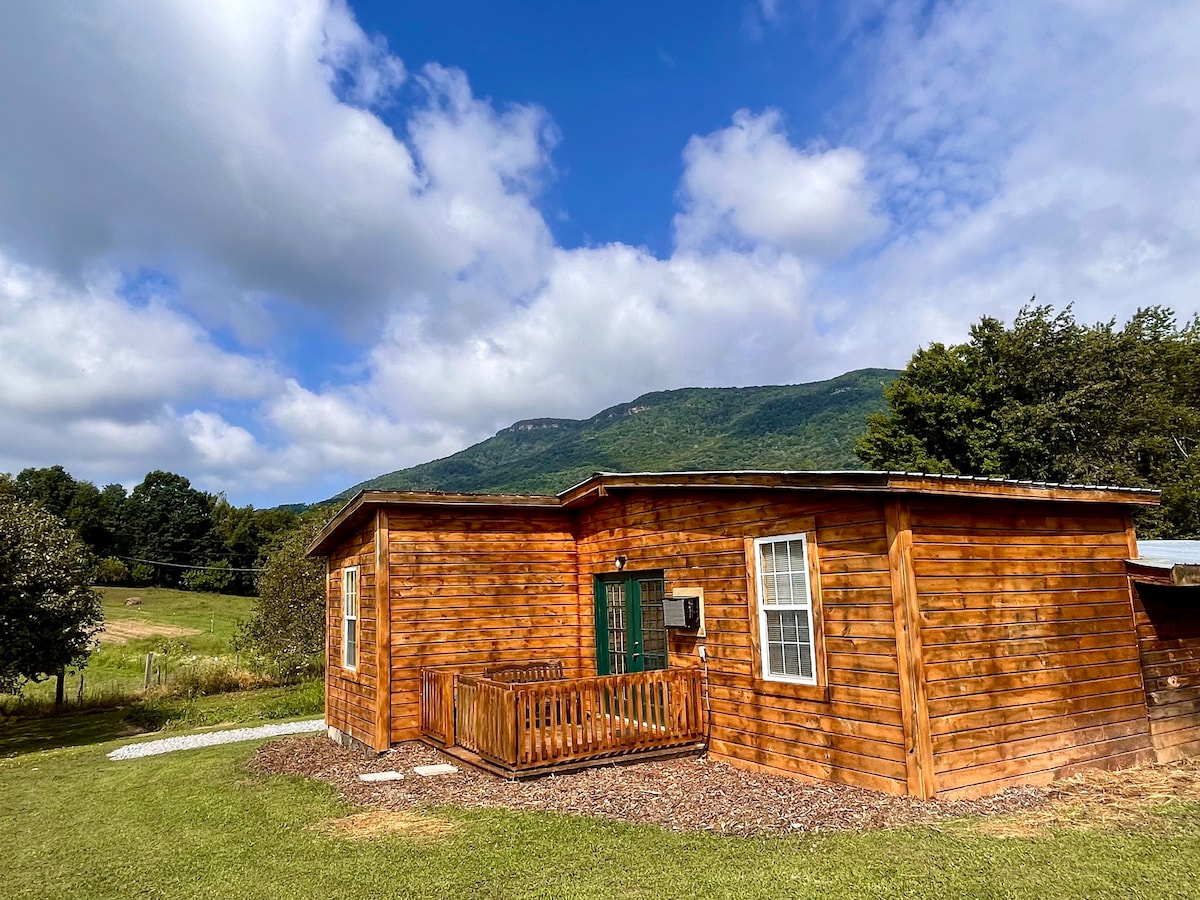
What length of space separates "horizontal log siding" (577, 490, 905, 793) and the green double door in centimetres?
27

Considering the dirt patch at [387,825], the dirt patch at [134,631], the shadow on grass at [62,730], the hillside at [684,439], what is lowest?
the shadow on grass at [62,730]

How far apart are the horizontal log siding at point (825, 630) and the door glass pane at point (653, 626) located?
0.74 ft

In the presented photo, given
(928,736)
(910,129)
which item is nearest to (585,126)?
(910,129)

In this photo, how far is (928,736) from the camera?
6172 millimetres

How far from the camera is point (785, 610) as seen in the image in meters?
7.46

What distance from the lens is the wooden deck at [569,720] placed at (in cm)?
751

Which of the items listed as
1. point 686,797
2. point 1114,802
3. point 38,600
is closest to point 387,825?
point 686,797

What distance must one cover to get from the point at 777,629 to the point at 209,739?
444 inches

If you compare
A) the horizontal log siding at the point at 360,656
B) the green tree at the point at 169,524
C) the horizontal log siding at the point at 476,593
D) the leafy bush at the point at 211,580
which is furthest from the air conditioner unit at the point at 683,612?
the green tree at the point at 169,524

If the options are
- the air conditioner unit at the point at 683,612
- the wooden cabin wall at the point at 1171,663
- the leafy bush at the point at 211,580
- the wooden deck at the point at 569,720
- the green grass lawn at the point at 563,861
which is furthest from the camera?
the leafy bush at the point at 211,580

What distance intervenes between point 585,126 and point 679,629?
12.7 metres

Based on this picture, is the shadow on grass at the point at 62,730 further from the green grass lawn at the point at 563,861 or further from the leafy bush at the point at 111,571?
the leafy bush at the point at 111,571

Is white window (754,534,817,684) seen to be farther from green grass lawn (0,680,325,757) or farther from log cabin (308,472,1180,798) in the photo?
green grass lawn (0,680,325,757)

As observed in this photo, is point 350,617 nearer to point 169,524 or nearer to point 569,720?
point 569,720
